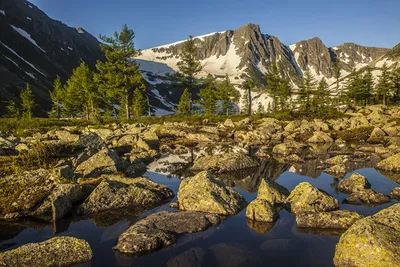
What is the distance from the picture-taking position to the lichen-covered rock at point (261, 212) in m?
10.4

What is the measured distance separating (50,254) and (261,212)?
713cm

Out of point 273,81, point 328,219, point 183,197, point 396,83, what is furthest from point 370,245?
point 396,83

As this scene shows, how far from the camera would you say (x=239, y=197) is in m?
12.3

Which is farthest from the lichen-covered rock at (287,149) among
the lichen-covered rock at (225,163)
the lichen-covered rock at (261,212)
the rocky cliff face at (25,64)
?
the rocky cliff face at (25,64)

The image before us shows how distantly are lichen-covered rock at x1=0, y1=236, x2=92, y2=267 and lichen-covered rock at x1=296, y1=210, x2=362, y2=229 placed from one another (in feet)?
23.8

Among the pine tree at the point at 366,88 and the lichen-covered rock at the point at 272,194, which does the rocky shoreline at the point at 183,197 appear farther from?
the pine tree at the point at 366,88

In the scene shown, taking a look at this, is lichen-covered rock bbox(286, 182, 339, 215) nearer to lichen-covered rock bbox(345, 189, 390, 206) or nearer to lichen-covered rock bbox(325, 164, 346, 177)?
lichen-covered rock bbox(345, 189, 390, 206)

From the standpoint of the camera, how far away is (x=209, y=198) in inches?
451

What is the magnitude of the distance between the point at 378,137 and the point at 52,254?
118ft

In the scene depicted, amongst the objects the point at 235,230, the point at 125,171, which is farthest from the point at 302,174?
the point at 125,171

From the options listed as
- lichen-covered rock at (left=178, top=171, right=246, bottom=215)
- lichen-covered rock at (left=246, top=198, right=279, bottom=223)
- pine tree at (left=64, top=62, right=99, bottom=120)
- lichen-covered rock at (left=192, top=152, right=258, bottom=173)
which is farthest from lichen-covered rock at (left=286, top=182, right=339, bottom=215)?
pine tree at (left=64, top=62, right=99, bottom=120)

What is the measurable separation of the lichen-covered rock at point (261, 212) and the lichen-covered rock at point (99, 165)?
941cm

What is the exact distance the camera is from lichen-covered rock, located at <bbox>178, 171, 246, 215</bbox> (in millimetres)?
11289

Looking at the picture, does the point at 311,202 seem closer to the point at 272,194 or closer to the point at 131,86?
the point at 272,194
